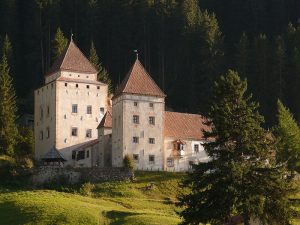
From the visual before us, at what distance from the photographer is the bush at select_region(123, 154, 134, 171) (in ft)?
269

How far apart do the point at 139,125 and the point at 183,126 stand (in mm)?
6294

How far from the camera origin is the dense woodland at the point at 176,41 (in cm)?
10562

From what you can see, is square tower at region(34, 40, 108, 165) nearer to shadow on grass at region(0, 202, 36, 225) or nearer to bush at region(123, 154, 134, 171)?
bush at region(123, 154, 134, 171)

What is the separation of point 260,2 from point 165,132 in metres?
45.9

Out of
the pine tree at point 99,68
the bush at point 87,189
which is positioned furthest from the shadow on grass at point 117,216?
the pine tree at point 99,68

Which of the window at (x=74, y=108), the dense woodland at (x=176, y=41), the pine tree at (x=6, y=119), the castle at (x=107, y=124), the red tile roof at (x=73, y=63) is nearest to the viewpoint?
the castle at (x=107, y=124)

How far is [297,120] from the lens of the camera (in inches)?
4013

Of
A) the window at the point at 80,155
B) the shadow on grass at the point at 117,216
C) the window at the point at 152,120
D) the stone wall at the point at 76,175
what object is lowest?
the shadow on grass at the point at 117,216

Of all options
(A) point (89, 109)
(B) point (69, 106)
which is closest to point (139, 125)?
(A) point (89, 109)

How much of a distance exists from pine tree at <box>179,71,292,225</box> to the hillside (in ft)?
24.3

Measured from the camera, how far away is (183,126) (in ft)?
296

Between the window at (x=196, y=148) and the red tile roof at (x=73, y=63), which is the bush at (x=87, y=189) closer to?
the window at (x=196, y=148)

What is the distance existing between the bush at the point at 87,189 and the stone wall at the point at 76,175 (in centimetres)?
138

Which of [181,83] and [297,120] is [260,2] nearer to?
[181,83]
